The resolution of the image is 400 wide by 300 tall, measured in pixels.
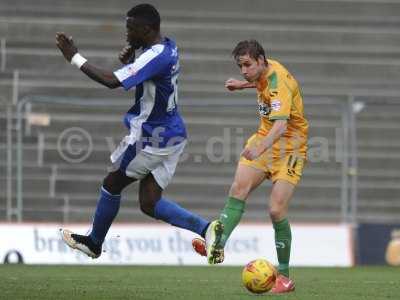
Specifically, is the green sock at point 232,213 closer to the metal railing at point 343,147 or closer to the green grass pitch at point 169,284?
the green grass pitch at point 169,284

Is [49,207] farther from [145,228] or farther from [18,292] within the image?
[18,292]

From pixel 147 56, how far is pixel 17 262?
632cm

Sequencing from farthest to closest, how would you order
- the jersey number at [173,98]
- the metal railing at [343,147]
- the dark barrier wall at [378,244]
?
the metal railing at [343,147]
the dark barrier wall at [378,244]
the jersey number at [173,98]

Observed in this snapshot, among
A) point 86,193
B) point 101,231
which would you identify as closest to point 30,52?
point 86,193

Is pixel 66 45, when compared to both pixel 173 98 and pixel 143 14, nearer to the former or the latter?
pixel 143 14

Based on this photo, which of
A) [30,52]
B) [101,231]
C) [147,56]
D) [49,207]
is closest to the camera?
[147,56]

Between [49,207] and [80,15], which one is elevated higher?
[80,15]

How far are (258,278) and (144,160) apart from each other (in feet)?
4.59

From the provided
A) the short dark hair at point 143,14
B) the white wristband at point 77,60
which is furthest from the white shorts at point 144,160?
the short dark hair at point 143,14

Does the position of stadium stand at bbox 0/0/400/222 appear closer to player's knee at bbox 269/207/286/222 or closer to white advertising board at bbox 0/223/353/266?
white advertising board at bbox 0/223/353/266

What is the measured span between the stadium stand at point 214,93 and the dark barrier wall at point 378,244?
1.97 feet

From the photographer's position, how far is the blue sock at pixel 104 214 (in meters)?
8.99

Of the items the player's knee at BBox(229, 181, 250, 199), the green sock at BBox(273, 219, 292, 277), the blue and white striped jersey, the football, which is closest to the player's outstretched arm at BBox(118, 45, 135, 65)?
the blue and white striped jersey

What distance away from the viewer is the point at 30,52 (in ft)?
59.6
